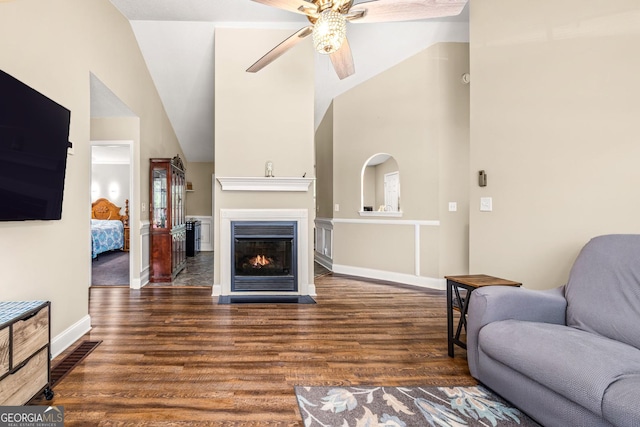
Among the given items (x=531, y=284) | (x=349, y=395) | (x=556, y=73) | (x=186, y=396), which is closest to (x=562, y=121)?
(x=556, y=73)

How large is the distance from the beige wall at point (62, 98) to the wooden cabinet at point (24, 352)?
1.45 ft

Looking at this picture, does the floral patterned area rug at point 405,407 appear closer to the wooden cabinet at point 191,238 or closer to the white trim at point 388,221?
the white trim at point 388,221

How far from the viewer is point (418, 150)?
4637mm

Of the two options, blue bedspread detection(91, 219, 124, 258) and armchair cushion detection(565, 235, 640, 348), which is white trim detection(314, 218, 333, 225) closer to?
armchair cushion detection(565, 235, 640, 348)

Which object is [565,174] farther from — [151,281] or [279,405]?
[151,281]

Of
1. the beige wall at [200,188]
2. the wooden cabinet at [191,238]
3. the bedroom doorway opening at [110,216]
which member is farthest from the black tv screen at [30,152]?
the beige wall at [200,188]

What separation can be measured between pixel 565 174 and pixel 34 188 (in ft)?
12.0

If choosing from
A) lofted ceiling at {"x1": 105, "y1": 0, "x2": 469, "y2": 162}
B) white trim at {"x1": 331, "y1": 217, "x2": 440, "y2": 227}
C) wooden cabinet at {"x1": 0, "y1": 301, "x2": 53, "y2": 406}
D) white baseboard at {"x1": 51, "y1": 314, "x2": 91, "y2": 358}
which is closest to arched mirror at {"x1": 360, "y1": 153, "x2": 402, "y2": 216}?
white trim at {"x1": 331, "y1": 217, "x2": 440, "y2": 227}

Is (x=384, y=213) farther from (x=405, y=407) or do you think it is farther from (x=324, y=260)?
(x=405, y=407)

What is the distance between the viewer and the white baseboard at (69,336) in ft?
8.04

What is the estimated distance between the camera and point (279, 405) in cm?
182

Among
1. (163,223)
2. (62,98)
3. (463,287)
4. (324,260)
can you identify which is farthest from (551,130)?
(163,223)

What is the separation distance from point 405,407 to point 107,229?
25.6ft

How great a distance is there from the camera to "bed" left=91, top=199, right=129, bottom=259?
6957 mm
